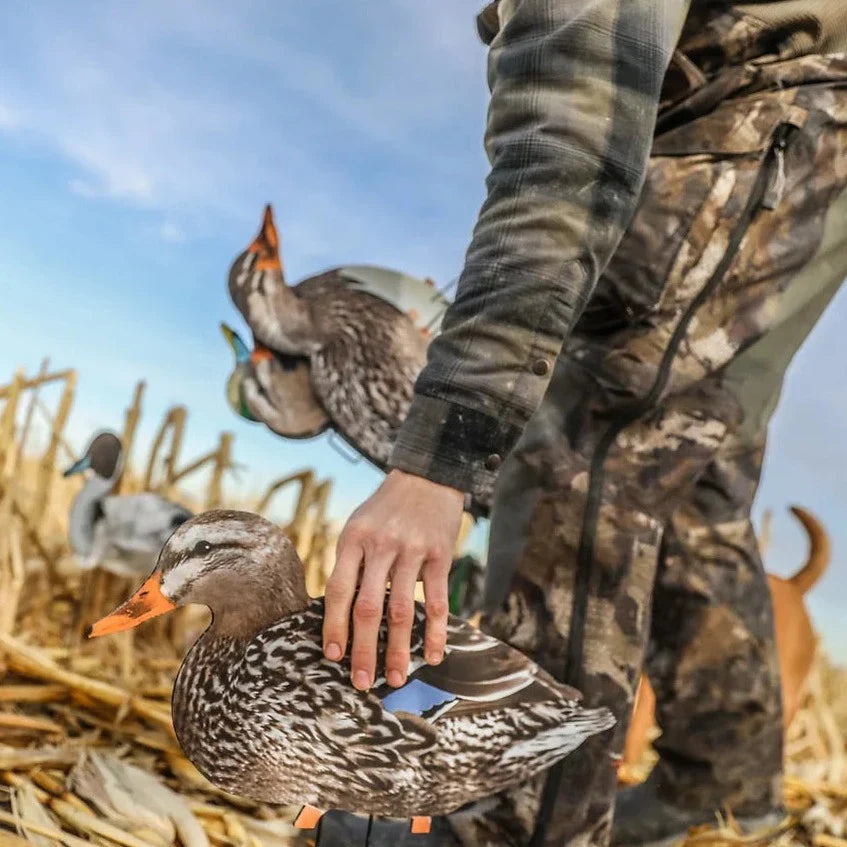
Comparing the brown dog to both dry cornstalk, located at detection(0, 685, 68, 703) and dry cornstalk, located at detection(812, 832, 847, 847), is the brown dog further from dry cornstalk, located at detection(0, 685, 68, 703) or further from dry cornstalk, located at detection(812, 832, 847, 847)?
dry cornstalk, located at detection(0, 685, 68, 703)

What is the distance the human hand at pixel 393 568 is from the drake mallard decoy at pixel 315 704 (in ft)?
0.10

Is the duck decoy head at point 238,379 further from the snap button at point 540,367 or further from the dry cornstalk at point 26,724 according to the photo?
the snap button at point 540,367

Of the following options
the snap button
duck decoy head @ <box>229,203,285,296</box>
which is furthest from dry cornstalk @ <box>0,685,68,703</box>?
the snap button

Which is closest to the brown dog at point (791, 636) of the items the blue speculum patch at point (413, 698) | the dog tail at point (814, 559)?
the dog tail at point (814, 559)

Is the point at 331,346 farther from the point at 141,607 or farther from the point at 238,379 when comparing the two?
the point at 141,607

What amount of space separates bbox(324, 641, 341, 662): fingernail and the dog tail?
1.82 meters

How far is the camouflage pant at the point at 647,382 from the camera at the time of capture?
1.20m

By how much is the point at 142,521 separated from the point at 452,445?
60.1 inches

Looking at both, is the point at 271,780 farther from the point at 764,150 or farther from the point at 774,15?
the point at 774,15

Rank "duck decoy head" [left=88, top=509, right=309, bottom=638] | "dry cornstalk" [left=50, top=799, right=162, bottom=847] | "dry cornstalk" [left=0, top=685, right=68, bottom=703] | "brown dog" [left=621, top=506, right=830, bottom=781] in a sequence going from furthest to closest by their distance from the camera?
1. "brown dog" [left=621, top=506, right=830, bottom=781]
2. "dry cornstalk" [left=0, top=685, right=68, bottom=703]
3. "dry cornstalk" [left=50, top=799, right=162, bottom=847]
4. "duck decoy head" [left=88, top=509, right=309, bottom=638]

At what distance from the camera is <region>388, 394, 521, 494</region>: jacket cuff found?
101cm

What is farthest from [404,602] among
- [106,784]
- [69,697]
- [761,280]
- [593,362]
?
[69,697]

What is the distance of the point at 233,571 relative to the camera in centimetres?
110

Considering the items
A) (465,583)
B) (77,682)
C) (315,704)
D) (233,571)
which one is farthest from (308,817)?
(465,583)
